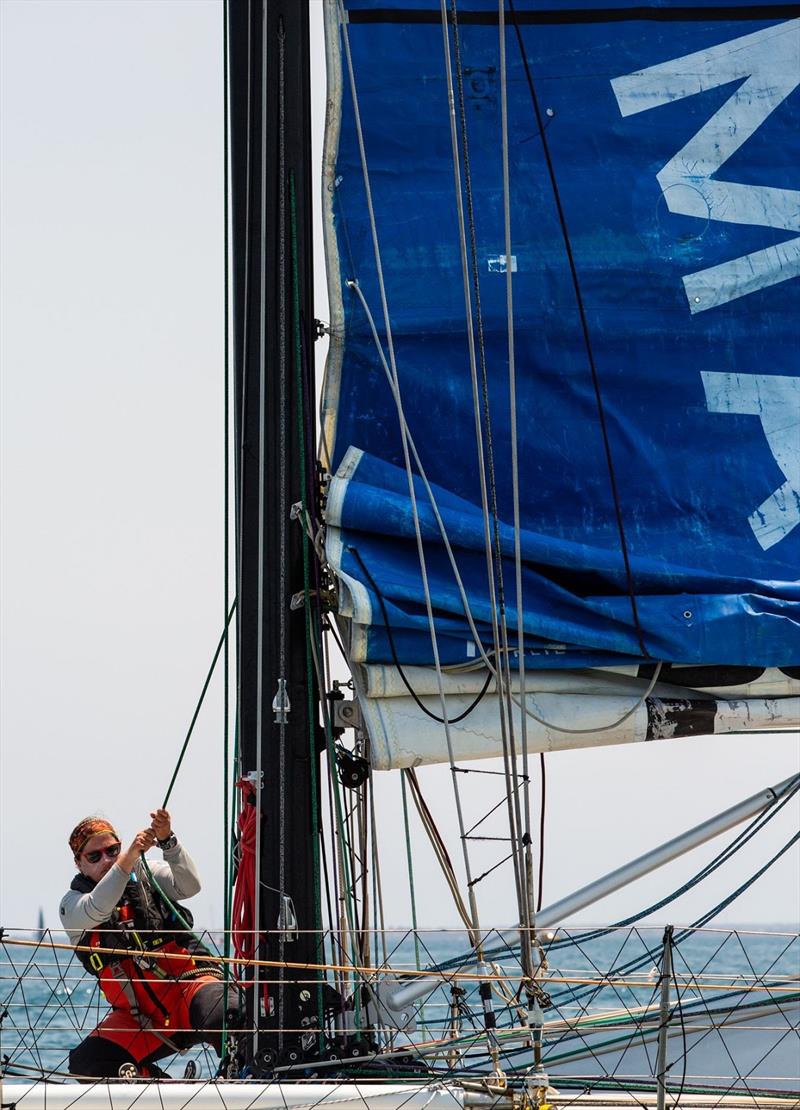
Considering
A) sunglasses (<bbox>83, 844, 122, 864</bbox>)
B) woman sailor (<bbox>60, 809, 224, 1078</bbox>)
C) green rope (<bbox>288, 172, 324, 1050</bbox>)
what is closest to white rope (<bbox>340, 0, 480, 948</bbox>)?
green rope (<bbox>288, 172, 324, 1050</bbox>)

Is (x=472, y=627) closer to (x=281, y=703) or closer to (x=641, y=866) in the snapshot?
(x=281, y=703)

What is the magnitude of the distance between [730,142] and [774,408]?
1.09 meters

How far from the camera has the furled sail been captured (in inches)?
227

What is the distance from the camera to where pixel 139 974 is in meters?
5.54

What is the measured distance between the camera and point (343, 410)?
6090 mm

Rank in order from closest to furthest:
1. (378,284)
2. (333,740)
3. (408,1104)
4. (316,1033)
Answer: (408,1104)
(316,1033)
(333,740)
(378,284)

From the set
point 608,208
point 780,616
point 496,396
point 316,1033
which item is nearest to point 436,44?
point 608,208

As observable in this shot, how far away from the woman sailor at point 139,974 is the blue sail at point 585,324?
118 cm

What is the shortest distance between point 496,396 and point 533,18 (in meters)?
1.53

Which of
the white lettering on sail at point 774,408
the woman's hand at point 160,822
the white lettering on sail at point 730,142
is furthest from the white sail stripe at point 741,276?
the woman's hand at point 160,822

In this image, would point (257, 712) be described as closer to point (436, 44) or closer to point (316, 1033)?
point (316, 1033)

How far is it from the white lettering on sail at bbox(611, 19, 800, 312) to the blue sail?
11mm

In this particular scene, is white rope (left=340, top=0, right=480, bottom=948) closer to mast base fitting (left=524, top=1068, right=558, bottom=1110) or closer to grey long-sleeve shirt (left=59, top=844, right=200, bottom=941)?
mast base fitting (left=524, top=1068, right=558, bottom=1110)

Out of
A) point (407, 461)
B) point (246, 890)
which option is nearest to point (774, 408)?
point (407, 461)
